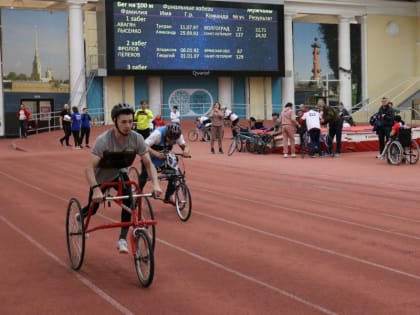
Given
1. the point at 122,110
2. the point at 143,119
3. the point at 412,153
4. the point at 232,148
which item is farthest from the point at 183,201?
the point at 232,148

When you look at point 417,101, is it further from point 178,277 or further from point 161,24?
point 178,277

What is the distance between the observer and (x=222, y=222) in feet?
33.5

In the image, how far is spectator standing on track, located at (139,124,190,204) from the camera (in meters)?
10.2

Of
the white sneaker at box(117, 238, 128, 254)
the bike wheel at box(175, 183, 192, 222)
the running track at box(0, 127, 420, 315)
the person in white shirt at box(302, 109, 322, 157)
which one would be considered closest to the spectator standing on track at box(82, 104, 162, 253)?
the white sneaker at box(117, 238, 128, 254)

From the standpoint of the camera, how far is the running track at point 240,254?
6.04 meters

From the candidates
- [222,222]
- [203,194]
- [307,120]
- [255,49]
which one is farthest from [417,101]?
[222,222]

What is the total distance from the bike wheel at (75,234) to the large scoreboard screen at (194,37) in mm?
30930

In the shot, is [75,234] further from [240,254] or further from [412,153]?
[412,153]

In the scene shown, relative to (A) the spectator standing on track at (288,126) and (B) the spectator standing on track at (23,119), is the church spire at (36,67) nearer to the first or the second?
(B) the spectator standing on track at (23,119)

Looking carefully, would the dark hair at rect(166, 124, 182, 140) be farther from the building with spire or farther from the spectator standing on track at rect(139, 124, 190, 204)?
the building with spire

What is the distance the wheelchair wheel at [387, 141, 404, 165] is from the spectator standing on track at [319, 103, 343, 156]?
3477 mm

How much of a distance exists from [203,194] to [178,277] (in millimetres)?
6707

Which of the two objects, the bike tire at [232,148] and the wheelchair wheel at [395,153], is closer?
the wheelchair wheel at [395,153]

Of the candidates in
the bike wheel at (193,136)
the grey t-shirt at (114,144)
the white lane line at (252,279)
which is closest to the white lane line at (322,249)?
the white lane line at (252,279)
